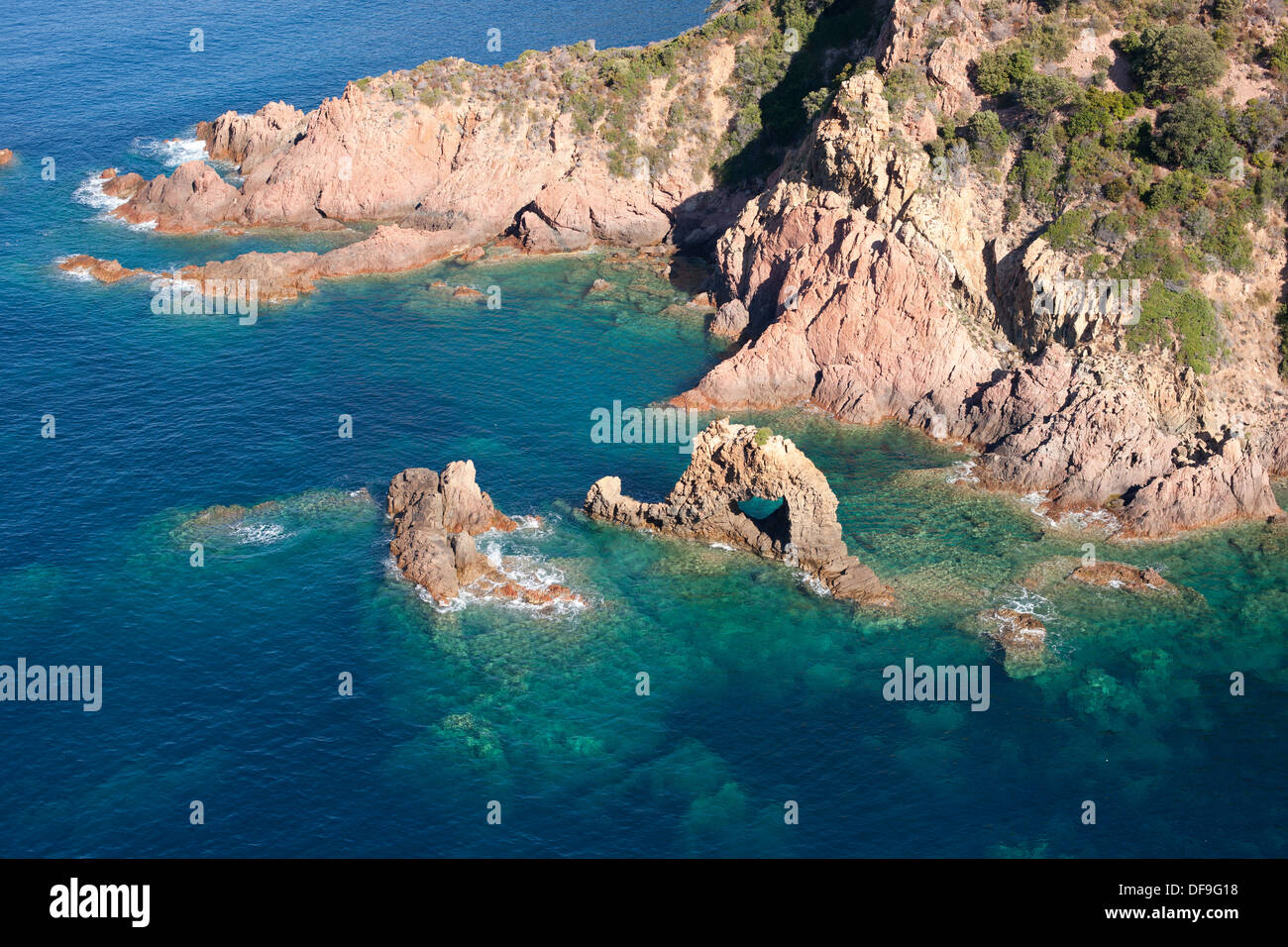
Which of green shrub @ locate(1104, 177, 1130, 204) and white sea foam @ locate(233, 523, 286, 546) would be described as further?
green shrub @ locate(1104, 177, 1130, 204)

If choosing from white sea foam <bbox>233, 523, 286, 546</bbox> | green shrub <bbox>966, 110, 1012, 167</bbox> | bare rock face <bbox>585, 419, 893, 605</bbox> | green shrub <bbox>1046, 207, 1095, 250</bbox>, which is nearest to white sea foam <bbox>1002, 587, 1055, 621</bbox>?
bare rock face <bbox>585, 419, 893, 605</bbox>

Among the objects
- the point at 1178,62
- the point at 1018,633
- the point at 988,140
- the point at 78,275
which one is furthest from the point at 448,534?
the point at 1178,62

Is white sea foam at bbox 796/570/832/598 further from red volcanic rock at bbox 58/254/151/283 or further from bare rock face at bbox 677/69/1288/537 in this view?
red volcanic rock at bbox 58/254/151/283

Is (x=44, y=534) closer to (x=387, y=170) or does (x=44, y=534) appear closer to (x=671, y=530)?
(x=671, y=530)

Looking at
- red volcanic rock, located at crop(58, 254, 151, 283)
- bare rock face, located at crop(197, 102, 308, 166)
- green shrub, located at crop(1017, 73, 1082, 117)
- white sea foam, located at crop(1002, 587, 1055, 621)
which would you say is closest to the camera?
white sea foam, located at crop(1002, 587, 1055, 621)

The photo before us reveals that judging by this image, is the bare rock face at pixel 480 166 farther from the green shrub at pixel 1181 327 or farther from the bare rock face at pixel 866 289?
the green shrub at pixel 1181 327

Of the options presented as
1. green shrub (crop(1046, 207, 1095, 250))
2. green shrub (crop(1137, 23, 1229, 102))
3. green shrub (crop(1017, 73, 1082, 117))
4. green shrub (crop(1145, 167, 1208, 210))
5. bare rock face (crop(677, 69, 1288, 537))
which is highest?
green shrub (crop(1137, 23, 1229, 102))
